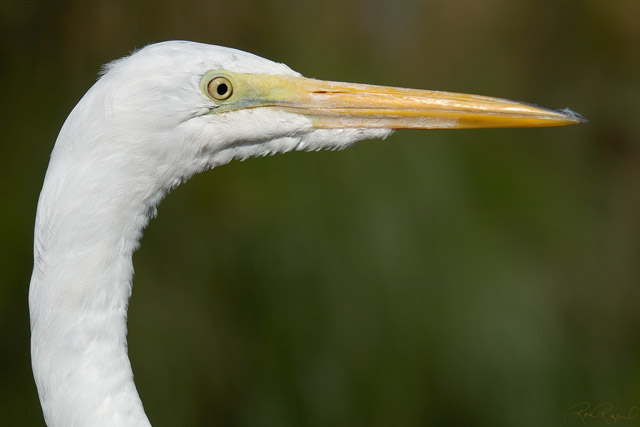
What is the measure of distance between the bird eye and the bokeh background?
132 centimetres

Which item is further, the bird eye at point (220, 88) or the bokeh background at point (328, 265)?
the bokeh background at point (328, 265)

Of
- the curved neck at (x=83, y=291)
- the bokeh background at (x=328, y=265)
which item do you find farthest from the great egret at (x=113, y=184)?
the bokeh background at (x=328, y=265)

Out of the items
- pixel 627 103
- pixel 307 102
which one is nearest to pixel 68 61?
pixel 307 102

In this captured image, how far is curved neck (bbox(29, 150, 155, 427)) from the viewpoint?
1113mm

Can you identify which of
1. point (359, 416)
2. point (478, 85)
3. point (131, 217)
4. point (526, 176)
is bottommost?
point (359, 416)

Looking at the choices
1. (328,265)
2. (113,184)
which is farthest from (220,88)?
(328,265)

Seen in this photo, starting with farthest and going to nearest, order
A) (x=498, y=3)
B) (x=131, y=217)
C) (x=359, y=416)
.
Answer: (x=498, y=3) → (x=359, y=416) → (x=131, y=217)

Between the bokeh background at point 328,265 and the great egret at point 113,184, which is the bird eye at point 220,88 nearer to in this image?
the great egret at point 113,184

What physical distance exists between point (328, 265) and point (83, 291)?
1.51 m

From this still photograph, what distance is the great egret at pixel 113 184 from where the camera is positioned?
1118 millimetres

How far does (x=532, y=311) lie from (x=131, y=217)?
6.18ft

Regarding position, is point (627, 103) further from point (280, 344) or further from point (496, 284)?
point (280, 344)

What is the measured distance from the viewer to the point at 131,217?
3.81ft

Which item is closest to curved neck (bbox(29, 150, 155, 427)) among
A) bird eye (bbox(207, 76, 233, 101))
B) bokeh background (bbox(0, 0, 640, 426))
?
bird eye (bbox(207, 76, 233, 101))
